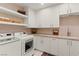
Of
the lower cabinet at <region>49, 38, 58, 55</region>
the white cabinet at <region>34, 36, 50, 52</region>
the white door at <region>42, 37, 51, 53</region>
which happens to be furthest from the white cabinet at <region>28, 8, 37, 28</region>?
the lower cabinet at <region>49, 38, 58, 55</region>

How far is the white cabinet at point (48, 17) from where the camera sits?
2942mm

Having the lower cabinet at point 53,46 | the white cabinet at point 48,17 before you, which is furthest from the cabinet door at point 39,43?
the white cabinet at point 48,17

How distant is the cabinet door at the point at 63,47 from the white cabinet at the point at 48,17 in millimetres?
685

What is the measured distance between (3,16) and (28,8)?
1269mm

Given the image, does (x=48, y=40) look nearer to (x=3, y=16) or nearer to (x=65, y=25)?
(x=65, y=25)

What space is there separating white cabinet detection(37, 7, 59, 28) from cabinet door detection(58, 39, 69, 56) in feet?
2.25

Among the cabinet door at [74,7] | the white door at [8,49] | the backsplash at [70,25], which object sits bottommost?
the white door at [8,49]

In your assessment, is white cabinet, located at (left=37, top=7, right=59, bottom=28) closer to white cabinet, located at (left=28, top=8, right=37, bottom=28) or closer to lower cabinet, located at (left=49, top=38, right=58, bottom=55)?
white cabinet, located at (left=28, top=8, right=37, bottom=28)

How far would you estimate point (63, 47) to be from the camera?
96.4 inches

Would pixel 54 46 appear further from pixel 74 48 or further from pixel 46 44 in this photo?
pixel 74 48

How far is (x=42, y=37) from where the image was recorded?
3186mm

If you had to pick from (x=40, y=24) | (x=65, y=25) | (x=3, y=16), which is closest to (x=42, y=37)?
(x=40, y=24)

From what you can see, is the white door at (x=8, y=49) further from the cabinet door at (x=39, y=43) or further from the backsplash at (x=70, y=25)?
the backsplash at (x=70, y=25)

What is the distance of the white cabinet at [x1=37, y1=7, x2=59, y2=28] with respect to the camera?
9.65 feet
